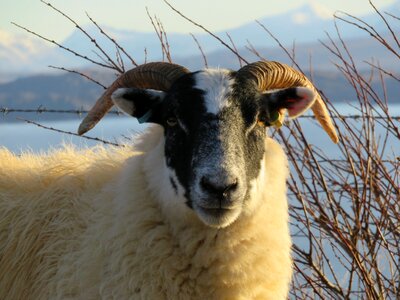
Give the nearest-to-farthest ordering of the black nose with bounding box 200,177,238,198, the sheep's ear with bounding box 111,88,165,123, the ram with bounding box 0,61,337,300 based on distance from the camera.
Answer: the black nose with bounding box 200,177,238,198 < the ram with bounding box 0,61,337,300 < the sheep's ear with bounding box 111,88,165,123

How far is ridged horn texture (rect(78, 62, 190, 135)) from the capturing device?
4.01 meters

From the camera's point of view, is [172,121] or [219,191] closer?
[219,191]

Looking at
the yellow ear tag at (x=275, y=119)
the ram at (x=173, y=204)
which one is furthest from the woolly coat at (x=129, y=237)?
the yellow ear tag at (x=275, y=119)

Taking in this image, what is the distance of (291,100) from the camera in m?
4.12

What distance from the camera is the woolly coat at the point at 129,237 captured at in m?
3.61

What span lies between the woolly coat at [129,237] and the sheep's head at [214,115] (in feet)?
0.57

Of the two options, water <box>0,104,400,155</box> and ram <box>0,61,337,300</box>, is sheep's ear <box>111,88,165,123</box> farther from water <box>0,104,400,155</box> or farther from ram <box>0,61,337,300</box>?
water <box>0,104,400,155</box>

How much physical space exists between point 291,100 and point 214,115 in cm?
66

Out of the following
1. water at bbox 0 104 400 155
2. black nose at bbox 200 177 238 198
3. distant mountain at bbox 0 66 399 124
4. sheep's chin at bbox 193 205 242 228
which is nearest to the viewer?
black nose at bbox 200 177 238 198

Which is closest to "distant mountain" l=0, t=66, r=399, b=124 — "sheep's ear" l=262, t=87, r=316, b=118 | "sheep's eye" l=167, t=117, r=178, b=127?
"sheep's ear" l=262, t=87, r=316, b=118

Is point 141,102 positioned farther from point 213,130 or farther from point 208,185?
point 208,185

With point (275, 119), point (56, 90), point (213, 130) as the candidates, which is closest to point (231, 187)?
point (213, 130)

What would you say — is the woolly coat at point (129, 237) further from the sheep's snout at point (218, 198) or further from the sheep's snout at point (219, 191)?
the sheep's snout at point (219, 191)

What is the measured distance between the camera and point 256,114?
3816 mm
